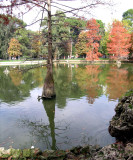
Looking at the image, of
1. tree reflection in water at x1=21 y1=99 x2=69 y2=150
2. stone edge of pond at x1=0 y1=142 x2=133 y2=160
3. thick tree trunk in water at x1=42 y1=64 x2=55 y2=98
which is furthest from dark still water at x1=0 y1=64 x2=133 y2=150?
stone edge of pond at x1=0 y1=142 x2=133 y2=160

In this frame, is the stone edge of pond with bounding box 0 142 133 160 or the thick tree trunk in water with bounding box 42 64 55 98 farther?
the thick tree trunk in water with bounding box 42 64 55 98

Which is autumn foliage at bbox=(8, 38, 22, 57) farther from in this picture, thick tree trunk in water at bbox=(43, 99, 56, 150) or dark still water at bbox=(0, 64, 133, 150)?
thick tree trunk in water at bbox=(43, 99, 56, 150)

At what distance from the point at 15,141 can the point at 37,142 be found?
0.70m

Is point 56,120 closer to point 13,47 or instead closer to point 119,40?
point 119,40

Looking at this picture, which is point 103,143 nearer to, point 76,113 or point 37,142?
point 37,142

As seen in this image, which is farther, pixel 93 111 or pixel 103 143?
pixel 93 111

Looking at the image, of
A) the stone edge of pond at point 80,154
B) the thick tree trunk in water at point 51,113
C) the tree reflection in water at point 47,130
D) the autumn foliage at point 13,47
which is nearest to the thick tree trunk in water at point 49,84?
the thick tree trunk in water at point 51,113

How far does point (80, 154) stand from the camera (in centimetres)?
381

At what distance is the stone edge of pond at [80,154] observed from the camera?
3.28 metres

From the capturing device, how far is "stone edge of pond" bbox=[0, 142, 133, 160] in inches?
129

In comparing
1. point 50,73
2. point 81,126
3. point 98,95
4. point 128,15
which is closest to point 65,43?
point 50,73

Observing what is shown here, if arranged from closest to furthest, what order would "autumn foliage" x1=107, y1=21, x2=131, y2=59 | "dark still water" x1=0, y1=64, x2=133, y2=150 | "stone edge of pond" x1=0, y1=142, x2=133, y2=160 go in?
"stone edge of pond" x1=0, y1=142, x2=133, y2=160, "dark still water" x1=0, y1=64, x2=133, y2=150, "autumn foliage" x1=107, y1=21, x2=131, y2=59

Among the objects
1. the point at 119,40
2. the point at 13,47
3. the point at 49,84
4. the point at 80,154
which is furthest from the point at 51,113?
the point at 13,47

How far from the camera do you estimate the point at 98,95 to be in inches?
412
